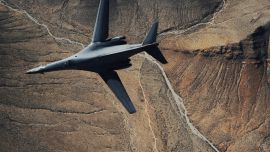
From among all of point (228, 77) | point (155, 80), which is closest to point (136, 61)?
point (155, 80)

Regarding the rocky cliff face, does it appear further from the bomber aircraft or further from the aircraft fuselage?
the aircraft fuselage

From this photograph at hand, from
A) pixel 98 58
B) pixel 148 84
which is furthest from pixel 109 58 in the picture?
pixel 148 84

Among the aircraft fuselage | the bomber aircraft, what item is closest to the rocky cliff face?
the bomber aircraft

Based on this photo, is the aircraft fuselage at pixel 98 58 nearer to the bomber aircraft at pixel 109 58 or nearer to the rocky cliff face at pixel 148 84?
the bomber aircraft at pixel 109 58

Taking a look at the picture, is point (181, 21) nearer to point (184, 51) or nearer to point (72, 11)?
point (184, 51)

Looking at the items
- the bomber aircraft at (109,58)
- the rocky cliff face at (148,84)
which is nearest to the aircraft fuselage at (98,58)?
the bomber aircraft at (109,58)

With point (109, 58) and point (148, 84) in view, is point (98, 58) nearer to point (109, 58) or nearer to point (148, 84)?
point (109, 58)

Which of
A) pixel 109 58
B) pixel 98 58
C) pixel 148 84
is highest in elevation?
pixel 109 58
